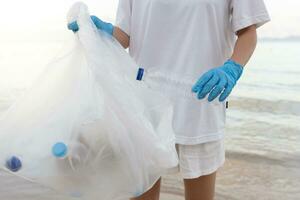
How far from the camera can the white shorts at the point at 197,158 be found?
1.60m

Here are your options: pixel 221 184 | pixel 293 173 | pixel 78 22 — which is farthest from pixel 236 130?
pixel 78 22

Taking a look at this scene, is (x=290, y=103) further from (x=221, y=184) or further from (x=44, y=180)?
(x=44, y=180)

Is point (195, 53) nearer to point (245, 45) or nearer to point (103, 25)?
point (245, 45)

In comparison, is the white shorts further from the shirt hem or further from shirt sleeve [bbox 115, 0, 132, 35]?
shirt sleeve [bbox 115, 0, 132, 35]

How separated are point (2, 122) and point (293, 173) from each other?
8.01 ft

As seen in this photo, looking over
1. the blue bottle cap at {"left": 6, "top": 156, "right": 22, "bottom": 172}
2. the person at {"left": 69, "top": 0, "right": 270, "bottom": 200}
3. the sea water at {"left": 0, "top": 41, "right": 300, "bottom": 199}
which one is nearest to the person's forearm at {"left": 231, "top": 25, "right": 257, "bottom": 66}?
the person at {"left": 69, "top": 0, "right": 270, "bottom": 200}

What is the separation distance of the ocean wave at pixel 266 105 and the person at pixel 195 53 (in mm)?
4872

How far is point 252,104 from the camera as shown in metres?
6.96

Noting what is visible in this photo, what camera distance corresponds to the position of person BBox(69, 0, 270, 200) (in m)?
1.53

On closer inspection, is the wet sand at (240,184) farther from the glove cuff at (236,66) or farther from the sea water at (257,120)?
the glove cuff at (236,66)

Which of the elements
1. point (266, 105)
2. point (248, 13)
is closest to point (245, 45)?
point (248, 13)

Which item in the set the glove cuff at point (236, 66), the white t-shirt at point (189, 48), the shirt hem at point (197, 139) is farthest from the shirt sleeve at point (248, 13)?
the shirt hem at point (197, 139)

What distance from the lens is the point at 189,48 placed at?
157cm

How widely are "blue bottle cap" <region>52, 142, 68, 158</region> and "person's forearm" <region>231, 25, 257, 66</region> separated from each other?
2.07 ft
